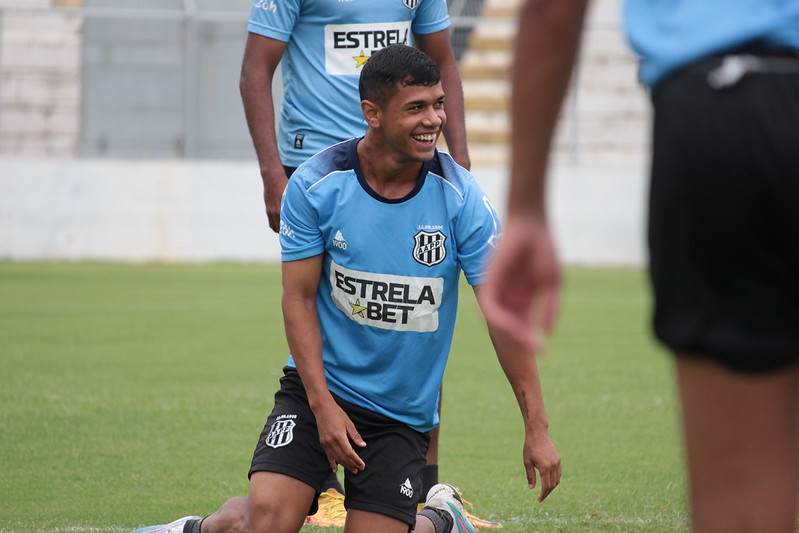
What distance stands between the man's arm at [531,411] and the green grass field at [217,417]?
82 centimetres

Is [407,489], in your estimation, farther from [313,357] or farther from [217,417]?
[217,417]

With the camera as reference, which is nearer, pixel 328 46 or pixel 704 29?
pixel 704 29

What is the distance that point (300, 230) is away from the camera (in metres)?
3.70

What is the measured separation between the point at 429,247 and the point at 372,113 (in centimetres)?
48

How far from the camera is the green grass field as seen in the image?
4543 millimetres

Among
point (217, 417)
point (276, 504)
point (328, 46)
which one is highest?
point (328, 46)

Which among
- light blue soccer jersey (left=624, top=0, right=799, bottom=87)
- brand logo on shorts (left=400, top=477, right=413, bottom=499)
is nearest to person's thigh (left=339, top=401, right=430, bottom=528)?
brand logo on shorts (left=400, top=477, right=413, bottom=499)

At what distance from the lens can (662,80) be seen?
164cm

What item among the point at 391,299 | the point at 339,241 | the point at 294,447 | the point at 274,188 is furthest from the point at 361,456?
the point at 274,188

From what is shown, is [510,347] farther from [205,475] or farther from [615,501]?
Result: [205,475]

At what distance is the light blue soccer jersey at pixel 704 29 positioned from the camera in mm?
1580

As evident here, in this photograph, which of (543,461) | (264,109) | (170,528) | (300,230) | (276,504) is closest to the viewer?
(543,461)

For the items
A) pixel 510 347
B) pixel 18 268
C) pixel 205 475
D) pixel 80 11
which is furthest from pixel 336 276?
pixel 80 11

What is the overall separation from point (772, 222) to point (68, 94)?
17.7 metres
